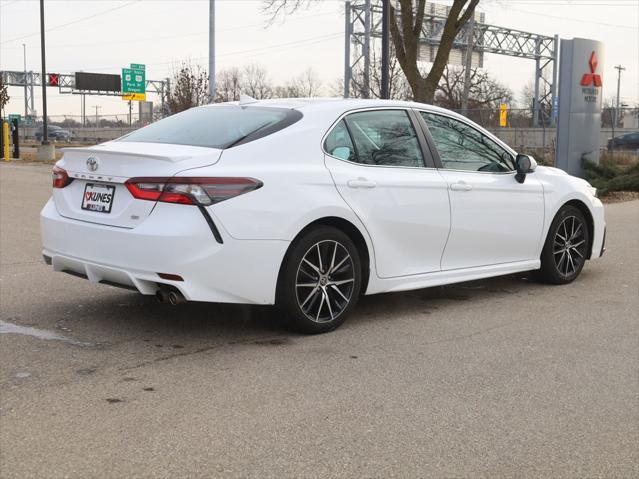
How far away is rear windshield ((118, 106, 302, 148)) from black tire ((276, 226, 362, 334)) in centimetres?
79

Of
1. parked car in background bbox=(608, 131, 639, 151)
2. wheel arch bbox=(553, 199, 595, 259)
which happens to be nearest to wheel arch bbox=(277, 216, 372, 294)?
wheel arch bbox=(553, 199, 595, 259)

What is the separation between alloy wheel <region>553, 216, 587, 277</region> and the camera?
301 inches

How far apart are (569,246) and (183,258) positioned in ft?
13.8

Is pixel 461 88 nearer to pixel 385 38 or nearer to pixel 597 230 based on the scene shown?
pixel 385 38

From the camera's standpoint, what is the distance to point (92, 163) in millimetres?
5512

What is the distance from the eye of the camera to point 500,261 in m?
7.01

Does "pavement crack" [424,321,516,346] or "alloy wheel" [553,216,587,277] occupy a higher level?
"alloy wheel" [553,216,587,277]

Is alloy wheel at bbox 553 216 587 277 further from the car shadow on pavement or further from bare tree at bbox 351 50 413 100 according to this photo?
bare tree at bbox 351 50 413 100

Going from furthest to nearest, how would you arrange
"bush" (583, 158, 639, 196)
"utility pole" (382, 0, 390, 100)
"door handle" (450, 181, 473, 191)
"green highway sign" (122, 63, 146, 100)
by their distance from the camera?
"green highway sign" (122, 63, 146, 100)
"bush" (583, 158, 639, 196)
"utility pole" (382, 0, 390, 100)
"door handle" (450, 181, 473, 191)

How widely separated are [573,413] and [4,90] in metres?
41.2

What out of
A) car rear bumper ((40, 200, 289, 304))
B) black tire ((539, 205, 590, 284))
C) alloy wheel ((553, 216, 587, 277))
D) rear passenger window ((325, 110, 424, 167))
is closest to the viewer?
car rear bumper ((40, 200, 289, 304))

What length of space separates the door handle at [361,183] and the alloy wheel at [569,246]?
2.43 m

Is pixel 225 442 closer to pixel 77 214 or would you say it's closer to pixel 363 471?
pixel 363 471

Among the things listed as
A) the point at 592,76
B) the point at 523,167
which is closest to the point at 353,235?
the point at 523,167
